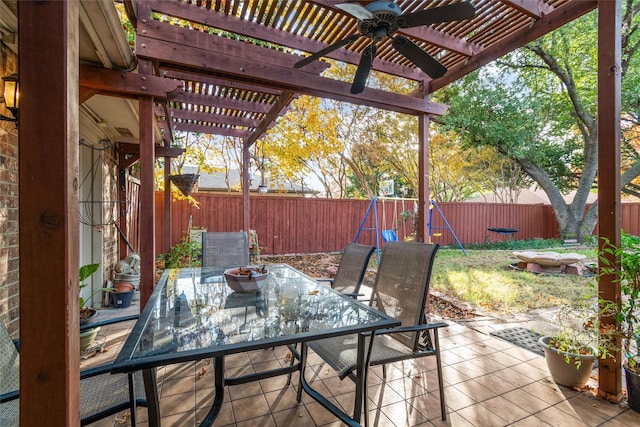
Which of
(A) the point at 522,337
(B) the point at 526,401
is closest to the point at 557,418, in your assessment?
(B) the point at 526,401

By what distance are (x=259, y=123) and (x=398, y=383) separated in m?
3.89

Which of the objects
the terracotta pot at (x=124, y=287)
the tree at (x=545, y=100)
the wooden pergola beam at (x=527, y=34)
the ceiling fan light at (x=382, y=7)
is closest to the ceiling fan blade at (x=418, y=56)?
the ceiling fan light at (x=382, y=7)

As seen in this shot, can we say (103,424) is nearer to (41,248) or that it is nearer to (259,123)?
(41,248)

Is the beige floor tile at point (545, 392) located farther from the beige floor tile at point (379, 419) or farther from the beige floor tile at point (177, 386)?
the beige floor tile at point (177, 386)

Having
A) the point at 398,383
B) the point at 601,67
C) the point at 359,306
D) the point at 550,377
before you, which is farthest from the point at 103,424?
the point at 601,67

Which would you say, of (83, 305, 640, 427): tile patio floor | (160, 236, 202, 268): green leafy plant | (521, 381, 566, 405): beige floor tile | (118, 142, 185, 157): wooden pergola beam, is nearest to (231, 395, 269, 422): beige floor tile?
(83, 305, 640, 427): tile patio floor

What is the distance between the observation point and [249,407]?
1915 millimetres

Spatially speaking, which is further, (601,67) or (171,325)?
(601,67)

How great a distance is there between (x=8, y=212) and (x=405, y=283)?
2.40m

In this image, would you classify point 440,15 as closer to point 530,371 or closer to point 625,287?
point 625,287

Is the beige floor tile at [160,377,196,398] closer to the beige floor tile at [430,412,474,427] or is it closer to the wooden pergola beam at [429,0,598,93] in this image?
the beige floor tile at [430,412,474,427]

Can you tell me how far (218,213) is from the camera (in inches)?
302

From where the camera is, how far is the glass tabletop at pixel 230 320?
117cm

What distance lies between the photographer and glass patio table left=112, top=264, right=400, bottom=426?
45.9 inches
